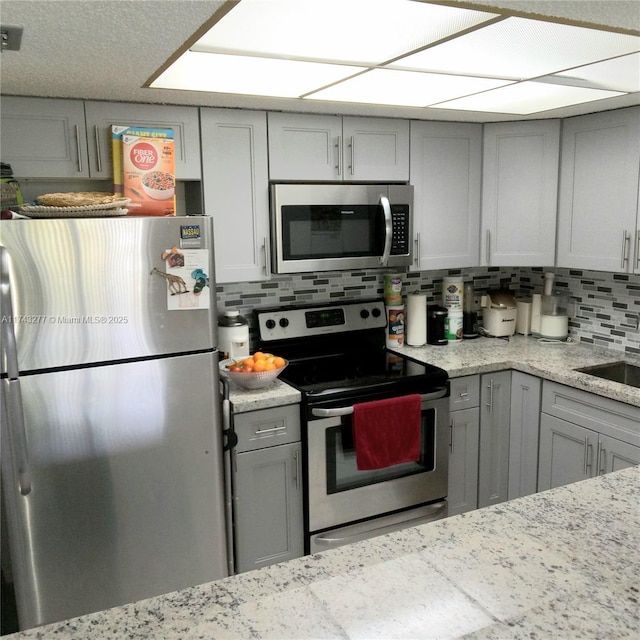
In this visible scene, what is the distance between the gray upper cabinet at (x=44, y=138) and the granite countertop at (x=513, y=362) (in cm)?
112

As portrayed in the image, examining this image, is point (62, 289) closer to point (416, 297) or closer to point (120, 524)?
point (120, 524)

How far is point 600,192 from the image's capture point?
292cm

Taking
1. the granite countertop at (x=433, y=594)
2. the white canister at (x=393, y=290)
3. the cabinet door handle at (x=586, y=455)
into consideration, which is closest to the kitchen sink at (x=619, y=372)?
the cabinet door handle at (x=586, y=455)

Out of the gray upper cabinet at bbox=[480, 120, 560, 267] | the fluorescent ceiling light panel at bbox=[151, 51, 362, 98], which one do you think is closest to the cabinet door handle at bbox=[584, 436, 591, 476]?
the gray upper cabinet at bbox=[480, 120, 560, 267]

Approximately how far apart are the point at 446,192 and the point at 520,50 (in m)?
1.41

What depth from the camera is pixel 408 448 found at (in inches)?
107

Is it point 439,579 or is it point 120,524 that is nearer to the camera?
point 439,579

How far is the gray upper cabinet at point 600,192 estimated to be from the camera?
109 inches

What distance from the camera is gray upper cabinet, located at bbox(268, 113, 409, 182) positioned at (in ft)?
9.05

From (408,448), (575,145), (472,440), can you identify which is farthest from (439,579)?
(575,145)

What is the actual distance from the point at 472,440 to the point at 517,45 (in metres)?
1.89

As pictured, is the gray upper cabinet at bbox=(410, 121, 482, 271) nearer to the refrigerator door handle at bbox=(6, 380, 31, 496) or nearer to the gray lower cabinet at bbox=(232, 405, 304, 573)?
the gray lower cabinet at bbox=(232, 405, 304, 573)

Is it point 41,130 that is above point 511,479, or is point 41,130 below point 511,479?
above

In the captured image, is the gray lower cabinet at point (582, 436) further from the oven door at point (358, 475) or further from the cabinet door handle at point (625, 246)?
the cabinet door handle at point (625, 246)
